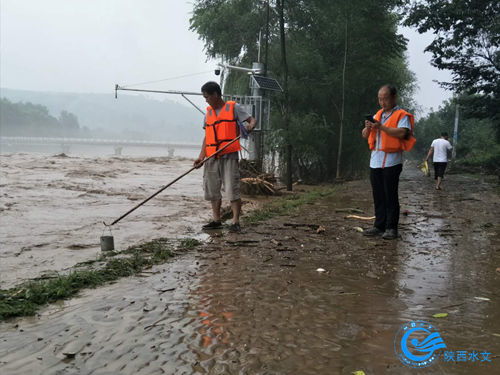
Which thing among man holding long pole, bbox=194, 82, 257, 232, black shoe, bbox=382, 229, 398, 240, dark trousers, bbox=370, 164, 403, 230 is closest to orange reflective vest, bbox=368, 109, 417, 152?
dark trousers, bbox=370, 164, 403, 230

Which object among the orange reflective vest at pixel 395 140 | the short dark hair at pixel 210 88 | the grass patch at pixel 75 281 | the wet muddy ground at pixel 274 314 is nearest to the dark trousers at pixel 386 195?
the orange reflective vest at pixel 395 140

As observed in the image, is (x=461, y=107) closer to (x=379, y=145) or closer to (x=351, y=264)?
(x=379, y=145)

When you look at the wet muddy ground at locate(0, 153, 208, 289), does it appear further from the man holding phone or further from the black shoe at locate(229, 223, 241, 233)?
the man holding phone

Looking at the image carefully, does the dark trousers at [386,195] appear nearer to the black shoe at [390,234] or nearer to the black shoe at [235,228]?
the black shoe at [390,234]

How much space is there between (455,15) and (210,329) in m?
16.7

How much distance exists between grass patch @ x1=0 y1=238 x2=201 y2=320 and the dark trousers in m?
2.42

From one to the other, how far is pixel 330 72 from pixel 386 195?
43.9ft

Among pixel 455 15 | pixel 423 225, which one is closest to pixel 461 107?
pixel 455 15

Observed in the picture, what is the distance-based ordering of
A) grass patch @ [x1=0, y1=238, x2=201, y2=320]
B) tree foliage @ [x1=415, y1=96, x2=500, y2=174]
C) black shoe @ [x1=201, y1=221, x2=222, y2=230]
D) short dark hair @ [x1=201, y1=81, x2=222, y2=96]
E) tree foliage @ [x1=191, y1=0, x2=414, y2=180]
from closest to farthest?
grass patch @ [x1=0, y1=238, x2=201, y2=320] < short dark hair @ [x1=201, y1=81, x2=222, y2=96] < black shoe @ [x1=201, y1=221, x2=222, y2=230] < tree foliage @ [x1=191, y1=0, x2=414, y2=180] < tree foliage @ [x1=415, y1=96, x2=500, y2=174]

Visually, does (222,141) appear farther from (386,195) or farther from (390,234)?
(390,234)

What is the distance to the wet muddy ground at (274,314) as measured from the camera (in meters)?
2.42

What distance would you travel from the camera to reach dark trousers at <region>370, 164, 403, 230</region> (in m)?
5.57

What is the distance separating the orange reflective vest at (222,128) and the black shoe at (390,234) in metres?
2.15

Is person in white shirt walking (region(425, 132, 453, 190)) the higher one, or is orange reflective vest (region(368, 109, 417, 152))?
orange reflective vest (region(368, 109, 417, 152))
